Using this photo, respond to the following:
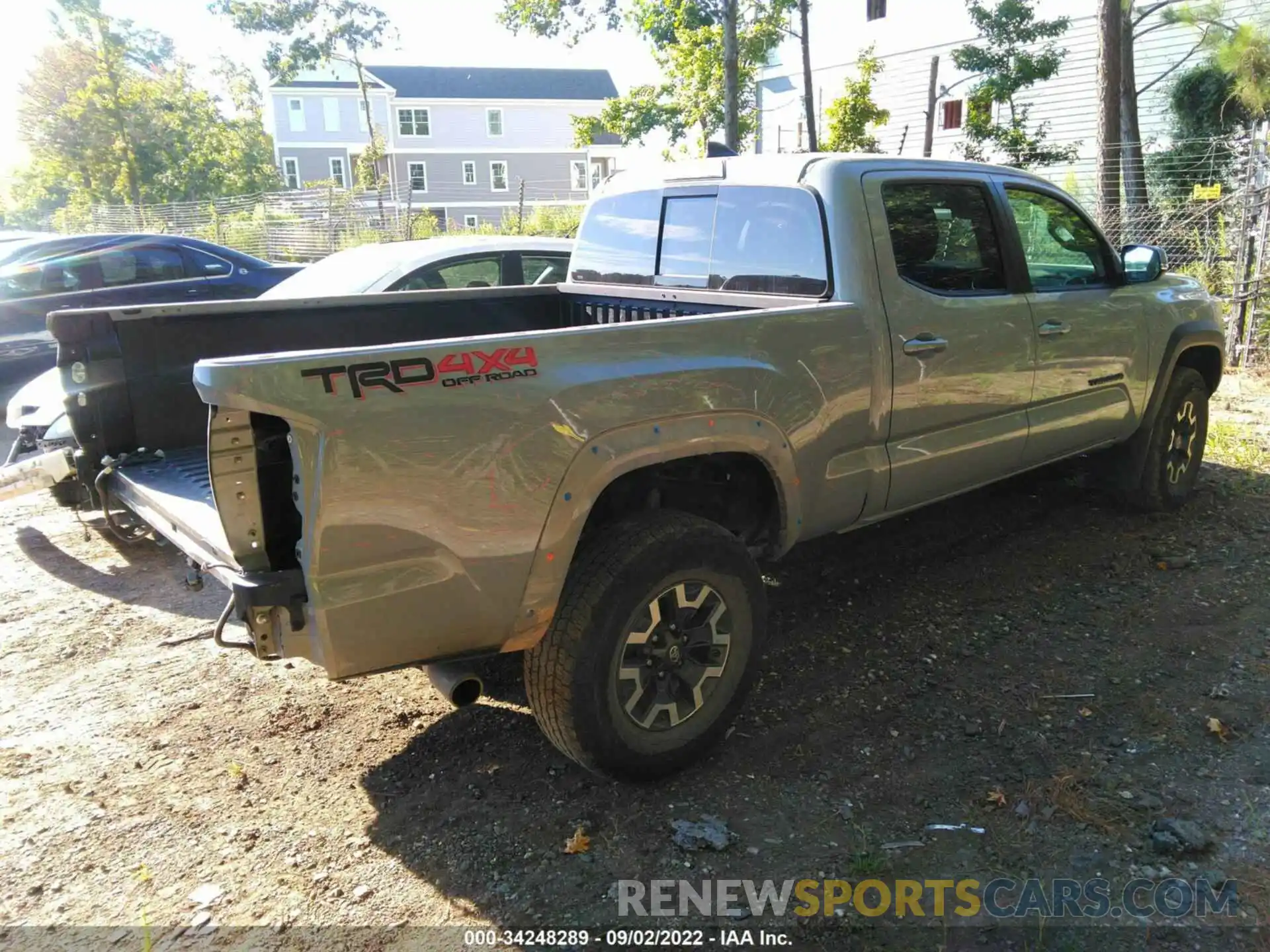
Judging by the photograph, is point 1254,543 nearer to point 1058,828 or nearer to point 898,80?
point 1058,828

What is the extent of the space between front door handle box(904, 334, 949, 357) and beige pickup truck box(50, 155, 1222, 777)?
0.5 inches

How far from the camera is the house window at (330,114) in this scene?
4778 cm

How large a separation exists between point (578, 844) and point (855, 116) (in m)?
19.0

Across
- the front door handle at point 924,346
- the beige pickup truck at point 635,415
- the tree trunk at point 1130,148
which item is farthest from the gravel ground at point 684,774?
the tree trunk at point 1130,148

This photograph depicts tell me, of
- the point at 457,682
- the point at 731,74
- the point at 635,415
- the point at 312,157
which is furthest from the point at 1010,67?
the point at 312,157

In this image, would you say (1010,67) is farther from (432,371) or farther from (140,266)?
(432,371)

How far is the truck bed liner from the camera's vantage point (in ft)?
9.19

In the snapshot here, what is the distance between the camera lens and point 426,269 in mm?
6262

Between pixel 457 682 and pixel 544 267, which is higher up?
pixel 544 267

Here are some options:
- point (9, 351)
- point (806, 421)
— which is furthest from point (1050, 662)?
point (9, 351)

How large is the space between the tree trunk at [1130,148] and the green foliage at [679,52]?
23.5 ft

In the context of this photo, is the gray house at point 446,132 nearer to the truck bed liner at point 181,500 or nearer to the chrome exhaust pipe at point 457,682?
the truck bed liner at point 181,500

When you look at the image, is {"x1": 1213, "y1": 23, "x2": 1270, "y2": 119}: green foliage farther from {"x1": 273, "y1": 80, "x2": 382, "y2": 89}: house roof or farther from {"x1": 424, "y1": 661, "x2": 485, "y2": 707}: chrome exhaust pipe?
{"x1": 273, "y1": 80, "x2": 382, "y2": 89}: house roof

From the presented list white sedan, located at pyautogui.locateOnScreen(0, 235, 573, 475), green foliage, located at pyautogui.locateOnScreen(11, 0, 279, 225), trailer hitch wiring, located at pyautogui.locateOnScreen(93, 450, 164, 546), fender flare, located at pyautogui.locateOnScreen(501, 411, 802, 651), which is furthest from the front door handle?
green foliage, located at pyautogui.locateOnScreen(11, 0, 279, 225)
